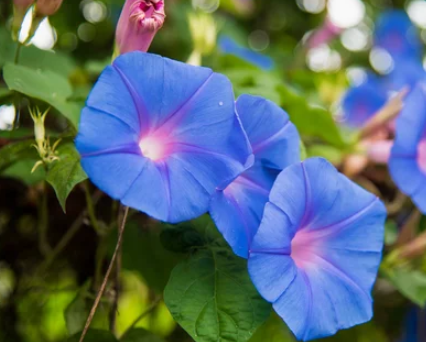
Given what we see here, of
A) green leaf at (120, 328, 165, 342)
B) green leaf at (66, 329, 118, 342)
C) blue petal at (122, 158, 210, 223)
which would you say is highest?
blue petal at (122, 158, 210, 223)

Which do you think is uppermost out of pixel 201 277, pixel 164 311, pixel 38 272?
pixel 201 277

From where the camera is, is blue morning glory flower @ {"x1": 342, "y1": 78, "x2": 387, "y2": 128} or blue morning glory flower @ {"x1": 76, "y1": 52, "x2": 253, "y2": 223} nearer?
blue morning glory flower @ {"x1": 76, "y1": 52, "x2": 253, "y2": 223}

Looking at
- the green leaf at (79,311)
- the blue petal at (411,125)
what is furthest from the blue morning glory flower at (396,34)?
the green leaf at (79,311)

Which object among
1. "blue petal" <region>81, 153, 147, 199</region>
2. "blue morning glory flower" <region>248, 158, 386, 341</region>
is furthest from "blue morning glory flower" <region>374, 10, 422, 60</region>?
"blue petal" <region>81, 153, 147, 199</region>

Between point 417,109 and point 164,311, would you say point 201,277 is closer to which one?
point 417,109

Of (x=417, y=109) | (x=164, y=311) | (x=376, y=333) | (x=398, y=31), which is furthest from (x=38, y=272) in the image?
(x=398, y=31)

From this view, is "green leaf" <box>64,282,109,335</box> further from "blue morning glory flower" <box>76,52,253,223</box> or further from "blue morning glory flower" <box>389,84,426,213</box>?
"blue morning glory flower" <box>389,84,426,213</box>

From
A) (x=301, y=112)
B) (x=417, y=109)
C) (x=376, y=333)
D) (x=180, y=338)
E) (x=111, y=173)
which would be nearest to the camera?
(x=111, y=173)
